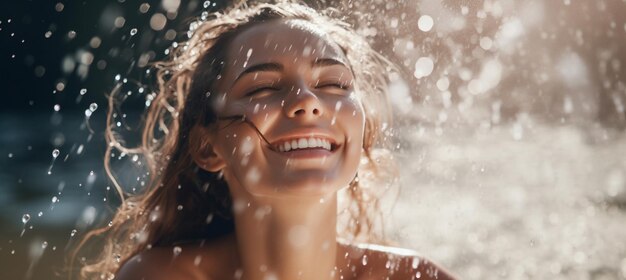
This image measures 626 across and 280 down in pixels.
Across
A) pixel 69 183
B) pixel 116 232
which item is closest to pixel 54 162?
pixel 69 183

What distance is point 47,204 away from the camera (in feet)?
21.6

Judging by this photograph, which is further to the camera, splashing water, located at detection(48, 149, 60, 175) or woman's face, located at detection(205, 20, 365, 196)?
splashing water, located at detection(48, 149, 60, 175)

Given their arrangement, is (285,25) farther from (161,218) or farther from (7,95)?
(7,95)

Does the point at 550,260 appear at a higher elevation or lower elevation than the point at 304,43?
lower

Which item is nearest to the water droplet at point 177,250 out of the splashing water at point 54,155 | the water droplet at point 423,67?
the splashing water at point 54,155

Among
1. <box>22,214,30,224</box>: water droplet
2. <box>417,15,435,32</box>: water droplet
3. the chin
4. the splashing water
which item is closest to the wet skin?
the chin

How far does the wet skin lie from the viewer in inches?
83.6

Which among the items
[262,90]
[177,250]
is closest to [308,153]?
[262,90]

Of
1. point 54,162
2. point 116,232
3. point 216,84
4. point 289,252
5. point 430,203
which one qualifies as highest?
point 216,84

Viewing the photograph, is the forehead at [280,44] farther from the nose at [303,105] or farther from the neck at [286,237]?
the neck at [286,237]

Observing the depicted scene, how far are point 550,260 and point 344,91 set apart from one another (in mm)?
2739

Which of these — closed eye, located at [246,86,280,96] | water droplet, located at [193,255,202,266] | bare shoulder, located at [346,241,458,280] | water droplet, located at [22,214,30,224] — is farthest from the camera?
water droplet, located at [22,214,30,224]

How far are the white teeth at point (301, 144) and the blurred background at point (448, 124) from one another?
3.55ft

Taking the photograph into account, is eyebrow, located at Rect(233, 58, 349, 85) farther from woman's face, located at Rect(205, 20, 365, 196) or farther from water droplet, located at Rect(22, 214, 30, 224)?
water droplet, located at Rect(22, 214, 30, 224)
